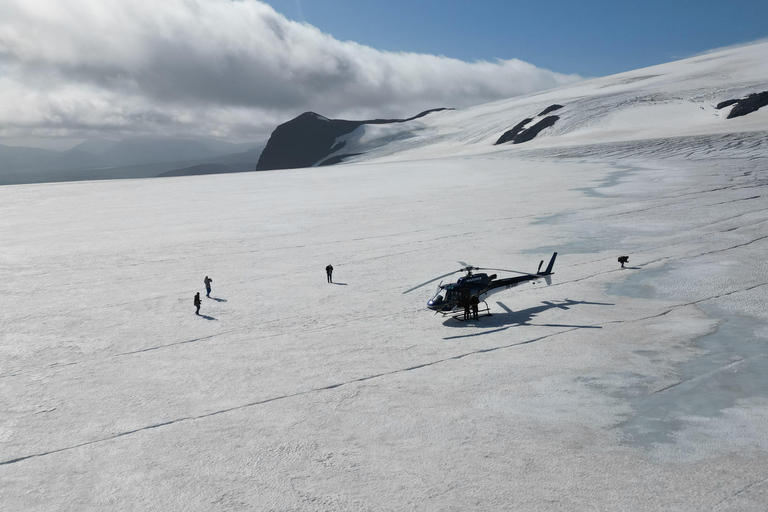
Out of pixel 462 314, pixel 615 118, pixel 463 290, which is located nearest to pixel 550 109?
pixel 615 118

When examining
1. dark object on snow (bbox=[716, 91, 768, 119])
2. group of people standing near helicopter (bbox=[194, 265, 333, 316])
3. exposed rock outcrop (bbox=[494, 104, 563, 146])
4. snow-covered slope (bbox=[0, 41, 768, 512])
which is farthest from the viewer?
exposed rock outcrop (bbox=[494, 104, 563, 146])

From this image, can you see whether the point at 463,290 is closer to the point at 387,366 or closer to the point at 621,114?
the point at 387,366

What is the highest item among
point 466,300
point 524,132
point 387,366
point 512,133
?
point 512,133

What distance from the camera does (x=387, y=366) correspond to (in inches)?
545

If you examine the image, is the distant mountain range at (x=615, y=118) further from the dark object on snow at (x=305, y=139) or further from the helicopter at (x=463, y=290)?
the helicopter at (x=463, y=290)

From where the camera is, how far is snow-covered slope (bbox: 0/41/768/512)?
926cm

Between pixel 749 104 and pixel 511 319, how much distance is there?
78857mm

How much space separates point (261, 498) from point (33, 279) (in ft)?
66.2

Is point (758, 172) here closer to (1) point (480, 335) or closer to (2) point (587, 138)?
(2) point (587, 138)

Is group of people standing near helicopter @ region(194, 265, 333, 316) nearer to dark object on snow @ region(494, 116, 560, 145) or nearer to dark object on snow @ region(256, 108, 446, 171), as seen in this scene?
dark object on snow @ region(494, 116, 560, 145)

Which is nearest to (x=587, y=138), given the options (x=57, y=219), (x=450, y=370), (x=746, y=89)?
(x=746, y=89)

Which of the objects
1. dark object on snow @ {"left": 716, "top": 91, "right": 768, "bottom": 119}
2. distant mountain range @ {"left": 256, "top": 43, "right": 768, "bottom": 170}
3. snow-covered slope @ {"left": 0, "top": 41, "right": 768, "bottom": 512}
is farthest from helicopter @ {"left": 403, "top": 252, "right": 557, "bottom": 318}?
dark object on snow @ {"left": 716, "top": 91, "right": 768, "bottom": 119}

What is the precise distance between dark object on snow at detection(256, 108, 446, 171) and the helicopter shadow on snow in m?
143

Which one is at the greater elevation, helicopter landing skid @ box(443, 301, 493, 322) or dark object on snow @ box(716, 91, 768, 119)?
dark object on snow @ box(716, 91, 768, 119)
